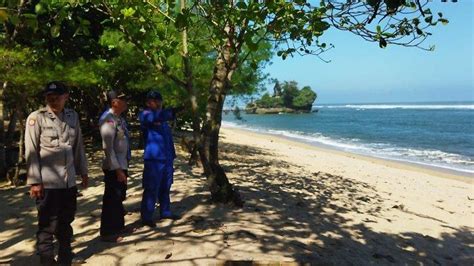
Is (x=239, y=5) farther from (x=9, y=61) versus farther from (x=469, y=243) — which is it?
(x=469, y=243)

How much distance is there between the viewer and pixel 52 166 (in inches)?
163

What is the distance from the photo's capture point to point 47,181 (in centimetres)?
411

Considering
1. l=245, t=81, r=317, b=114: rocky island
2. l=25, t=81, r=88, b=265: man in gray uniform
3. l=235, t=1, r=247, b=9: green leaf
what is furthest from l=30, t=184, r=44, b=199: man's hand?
l=245, t=81, r=317, b=114: rocky island

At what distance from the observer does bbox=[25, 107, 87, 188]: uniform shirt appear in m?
4.07

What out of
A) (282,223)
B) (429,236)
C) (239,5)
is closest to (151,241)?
(282,223)

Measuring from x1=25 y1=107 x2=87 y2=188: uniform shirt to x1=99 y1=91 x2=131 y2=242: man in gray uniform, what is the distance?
0.74 m

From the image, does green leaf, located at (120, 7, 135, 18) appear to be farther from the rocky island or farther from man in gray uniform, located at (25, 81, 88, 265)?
the rocky island

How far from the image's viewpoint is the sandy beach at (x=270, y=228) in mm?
4750

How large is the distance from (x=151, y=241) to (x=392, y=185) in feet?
30.8

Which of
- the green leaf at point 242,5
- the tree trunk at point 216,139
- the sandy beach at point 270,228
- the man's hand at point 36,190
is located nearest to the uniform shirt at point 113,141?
the sandy beach at point 270,228

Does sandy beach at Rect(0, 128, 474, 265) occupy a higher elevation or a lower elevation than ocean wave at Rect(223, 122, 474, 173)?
higher

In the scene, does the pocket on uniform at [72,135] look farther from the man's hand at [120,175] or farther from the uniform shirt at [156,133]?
the uniform shirt at [156,133]

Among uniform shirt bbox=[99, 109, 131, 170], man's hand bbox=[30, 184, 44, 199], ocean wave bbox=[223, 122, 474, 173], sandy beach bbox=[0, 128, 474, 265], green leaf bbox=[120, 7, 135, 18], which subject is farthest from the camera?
ocean wave bbox=[223, 122, 474, 173]

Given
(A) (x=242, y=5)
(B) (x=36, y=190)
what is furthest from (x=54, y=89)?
(A) (x=242, y=5)
